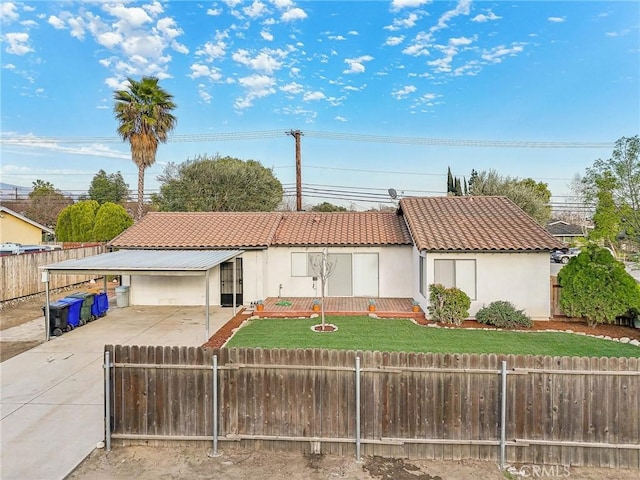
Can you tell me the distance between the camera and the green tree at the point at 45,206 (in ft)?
161

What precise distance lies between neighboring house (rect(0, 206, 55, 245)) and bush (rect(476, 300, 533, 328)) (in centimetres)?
3408

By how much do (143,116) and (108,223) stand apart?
402 inches

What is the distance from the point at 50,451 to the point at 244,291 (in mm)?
11020

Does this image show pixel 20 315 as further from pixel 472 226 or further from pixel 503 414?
pixel 472 226

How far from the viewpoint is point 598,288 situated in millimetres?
12672

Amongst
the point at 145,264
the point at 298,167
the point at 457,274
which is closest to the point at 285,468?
the point at 145,264

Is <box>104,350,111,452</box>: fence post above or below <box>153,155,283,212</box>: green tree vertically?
below

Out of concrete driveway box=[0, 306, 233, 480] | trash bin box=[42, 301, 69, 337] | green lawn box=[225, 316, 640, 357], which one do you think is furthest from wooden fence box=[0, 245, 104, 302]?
green lawn box=[225, 316, 640, 357]

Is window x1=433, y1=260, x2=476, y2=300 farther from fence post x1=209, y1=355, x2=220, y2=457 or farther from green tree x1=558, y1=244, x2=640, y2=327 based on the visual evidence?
fence post x1=209, y1=355, x2=220, y2=457

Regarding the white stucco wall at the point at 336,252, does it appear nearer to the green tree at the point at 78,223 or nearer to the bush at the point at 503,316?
the bush at the point at 503,316

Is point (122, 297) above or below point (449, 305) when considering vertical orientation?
below

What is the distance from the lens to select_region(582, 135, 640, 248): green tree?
12203 mm

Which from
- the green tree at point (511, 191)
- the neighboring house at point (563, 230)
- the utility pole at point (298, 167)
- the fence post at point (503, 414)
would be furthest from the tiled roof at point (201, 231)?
the neighboring house at point (563, 230)

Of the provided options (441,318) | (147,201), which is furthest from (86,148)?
(441,318)
